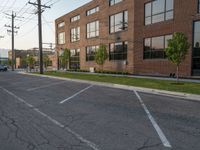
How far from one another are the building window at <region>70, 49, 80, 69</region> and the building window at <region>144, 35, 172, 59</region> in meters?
19.0

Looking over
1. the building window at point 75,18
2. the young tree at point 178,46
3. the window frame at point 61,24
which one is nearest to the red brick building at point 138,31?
the building window at point 75,18

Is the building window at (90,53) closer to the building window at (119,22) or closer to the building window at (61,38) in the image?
the building window at (119,22)

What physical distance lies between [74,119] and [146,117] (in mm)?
2327

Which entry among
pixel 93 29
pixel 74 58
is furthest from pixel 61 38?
pixel 93 29

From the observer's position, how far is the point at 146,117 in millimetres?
7266

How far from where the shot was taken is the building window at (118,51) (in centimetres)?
3040

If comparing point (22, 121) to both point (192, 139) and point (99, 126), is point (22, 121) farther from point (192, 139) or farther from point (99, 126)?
point (192, 139)

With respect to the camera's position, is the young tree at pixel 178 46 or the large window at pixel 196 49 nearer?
the young tree at pixel 178 46

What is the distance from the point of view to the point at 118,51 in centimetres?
3167

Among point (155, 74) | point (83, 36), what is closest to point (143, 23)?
point (155, 74)

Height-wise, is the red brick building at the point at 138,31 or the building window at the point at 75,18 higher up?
the building window at the point at 75,18

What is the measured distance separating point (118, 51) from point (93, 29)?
8647mm

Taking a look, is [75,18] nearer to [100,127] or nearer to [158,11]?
[158,11]

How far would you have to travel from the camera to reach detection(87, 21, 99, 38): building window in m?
37.2
